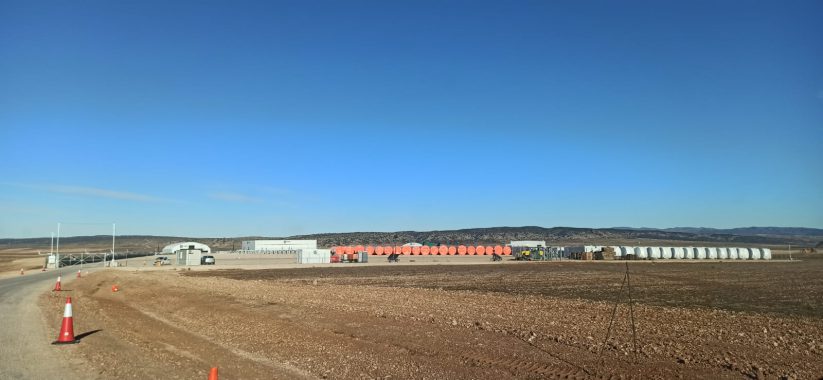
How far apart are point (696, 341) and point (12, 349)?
46.1 feet

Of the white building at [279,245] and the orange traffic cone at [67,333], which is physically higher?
the white building at [279,245]

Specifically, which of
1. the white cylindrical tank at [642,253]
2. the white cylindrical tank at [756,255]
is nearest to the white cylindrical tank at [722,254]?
the white cylindrical tank at [756,255]

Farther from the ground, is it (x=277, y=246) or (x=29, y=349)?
(x=277, y=246)

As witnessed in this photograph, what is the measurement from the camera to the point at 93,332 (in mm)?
14328

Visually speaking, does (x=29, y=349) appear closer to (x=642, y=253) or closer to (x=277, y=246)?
(x=642, y=253)

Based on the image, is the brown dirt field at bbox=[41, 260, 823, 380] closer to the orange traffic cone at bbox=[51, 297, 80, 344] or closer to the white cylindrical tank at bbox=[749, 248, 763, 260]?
the orange traffic cone at bbox=[51, 297, 80, 344]

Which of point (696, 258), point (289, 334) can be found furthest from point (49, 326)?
point (696, 258)

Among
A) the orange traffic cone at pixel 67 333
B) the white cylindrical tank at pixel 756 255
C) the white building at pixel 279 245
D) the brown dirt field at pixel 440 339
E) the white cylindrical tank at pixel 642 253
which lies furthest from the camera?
the white building at pixel 279 245

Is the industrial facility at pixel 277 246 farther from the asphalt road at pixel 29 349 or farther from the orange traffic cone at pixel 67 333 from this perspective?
the orange traffic cone at pixel 67 333

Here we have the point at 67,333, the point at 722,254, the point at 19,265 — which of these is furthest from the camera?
the point at 722,254

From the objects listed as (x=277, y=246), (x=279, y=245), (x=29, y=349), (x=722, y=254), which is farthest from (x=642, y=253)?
(x=29, y=349)

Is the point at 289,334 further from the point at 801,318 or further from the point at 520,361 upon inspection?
the point at 801,318

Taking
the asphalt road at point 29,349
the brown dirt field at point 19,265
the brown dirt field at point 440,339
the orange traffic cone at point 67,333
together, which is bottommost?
the brown dirt field at point 440,339

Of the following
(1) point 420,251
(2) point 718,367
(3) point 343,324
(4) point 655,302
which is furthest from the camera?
(1) point 420,251
